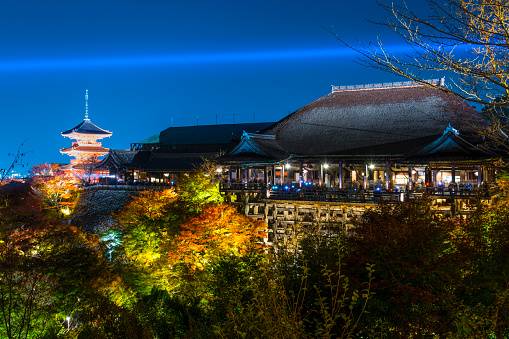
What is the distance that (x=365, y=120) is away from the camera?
3619 centimetres

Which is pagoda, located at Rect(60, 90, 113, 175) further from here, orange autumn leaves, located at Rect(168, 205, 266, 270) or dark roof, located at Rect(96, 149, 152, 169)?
orange autumn leaves, located at Rect(168, 205, 266, 270)

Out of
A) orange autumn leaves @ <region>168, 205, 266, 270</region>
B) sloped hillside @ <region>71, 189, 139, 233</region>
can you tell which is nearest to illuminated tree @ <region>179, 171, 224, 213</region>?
orange autumn leaves @ <region>168, 205, 266, 270</region>

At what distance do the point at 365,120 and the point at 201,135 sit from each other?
81.6 feet

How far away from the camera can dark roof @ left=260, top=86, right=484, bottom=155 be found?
110ft

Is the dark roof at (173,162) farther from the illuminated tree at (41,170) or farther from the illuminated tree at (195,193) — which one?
the illuminated tree at (41,170)

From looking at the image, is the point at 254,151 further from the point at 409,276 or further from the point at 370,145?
the point at 409,276

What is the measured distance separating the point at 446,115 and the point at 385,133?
17.8ft

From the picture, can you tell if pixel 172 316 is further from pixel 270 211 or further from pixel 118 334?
pixel 270 211

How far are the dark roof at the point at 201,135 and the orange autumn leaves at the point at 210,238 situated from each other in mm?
27099

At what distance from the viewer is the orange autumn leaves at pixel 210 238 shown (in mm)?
23219

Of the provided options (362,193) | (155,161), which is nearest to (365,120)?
(362,193)

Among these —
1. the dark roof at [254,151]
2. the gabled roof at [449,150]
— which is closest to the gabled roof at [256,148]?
the dark roof at [254,151]

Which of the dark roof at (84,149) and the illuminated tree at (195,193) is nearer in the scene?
the illuminated tree at (195,193)

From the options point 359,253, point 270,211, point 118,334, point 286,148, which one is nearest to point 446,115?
point 286,148
